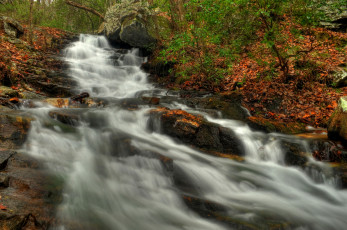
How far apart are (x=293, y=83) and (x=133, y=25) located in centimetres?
915

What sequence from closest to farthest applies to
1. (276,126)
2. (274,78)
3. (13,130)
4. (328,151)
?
(13,130)
(328,151)
(276,126)
(274,78)

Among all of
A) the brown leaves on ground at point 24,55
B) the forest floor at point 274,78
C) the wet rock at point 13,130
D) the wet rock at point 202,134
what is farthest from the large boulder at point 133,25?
the wet rock at point 13,130

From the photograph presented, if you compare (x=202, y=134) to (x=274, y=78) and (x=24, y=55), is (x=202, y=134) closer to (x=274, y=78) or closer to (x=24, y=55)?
(x=274, y=78)

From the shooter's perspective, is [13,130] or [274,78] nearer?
[13,130]

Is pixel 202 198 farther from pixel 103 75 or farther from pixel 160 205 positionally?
pixel 103 75

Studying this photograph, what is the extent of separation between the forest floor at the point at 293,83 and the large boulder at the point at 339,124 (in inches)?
54.0

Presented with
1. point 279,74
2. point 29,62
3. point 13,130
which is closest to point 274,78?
point 279,74

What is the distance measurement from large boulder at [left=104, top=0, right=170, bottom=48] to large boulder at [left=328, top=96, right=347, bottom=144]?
10.1 meters

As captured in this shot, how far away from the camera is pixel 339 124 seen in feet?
14.6

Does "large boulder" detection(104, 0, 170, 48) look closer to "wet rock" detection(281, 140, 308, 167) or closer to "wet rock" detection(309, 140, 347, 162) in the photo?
"wet rock" detection(281, 140, 308, 167)

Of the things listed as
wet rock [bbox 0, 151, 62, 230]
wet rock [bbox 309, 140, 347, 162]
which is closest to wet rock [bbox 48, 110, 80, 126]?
wet rock [bbox 0, 151, 62, 230]

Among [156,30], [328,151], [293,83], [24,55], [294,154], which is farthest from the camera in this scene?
[156,30]

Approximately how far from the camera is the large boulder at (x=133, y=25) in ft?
40.7

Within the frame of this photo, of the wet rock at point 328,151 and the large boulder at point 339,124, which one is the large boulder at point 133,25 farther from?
the wet rock at point 328,151
